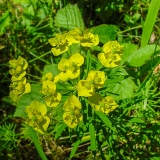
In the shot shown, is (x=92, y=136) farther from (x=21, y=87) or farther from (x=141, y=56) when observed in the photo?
(x=141, y=56)

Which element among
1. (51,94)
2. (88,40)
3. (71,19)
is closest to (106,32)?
(71,19)

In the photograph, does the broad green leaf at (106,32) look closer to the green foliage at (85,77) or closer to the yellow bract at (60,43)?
the green foliage at (85,77)

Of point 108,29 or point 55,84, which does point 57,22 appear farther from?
point 55,84

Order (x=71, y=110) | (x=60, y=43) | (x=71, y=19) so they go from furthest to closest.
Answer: (x=71, y=19) < (x=60, y=43) < (x=71, y=110)

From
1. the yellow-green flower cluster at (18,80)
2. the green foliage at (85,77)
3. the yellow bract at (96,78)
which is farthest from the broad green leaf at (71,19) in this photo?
the yellow bract at (96,78)

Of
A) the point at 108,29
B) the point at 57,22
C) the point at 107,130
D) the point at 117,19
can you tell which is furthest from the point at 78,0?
the point at 107,130

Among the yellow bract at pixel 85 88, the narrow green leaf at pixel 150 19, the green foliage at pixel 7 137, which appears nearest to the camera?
the yellow bract at pixel 85 88
